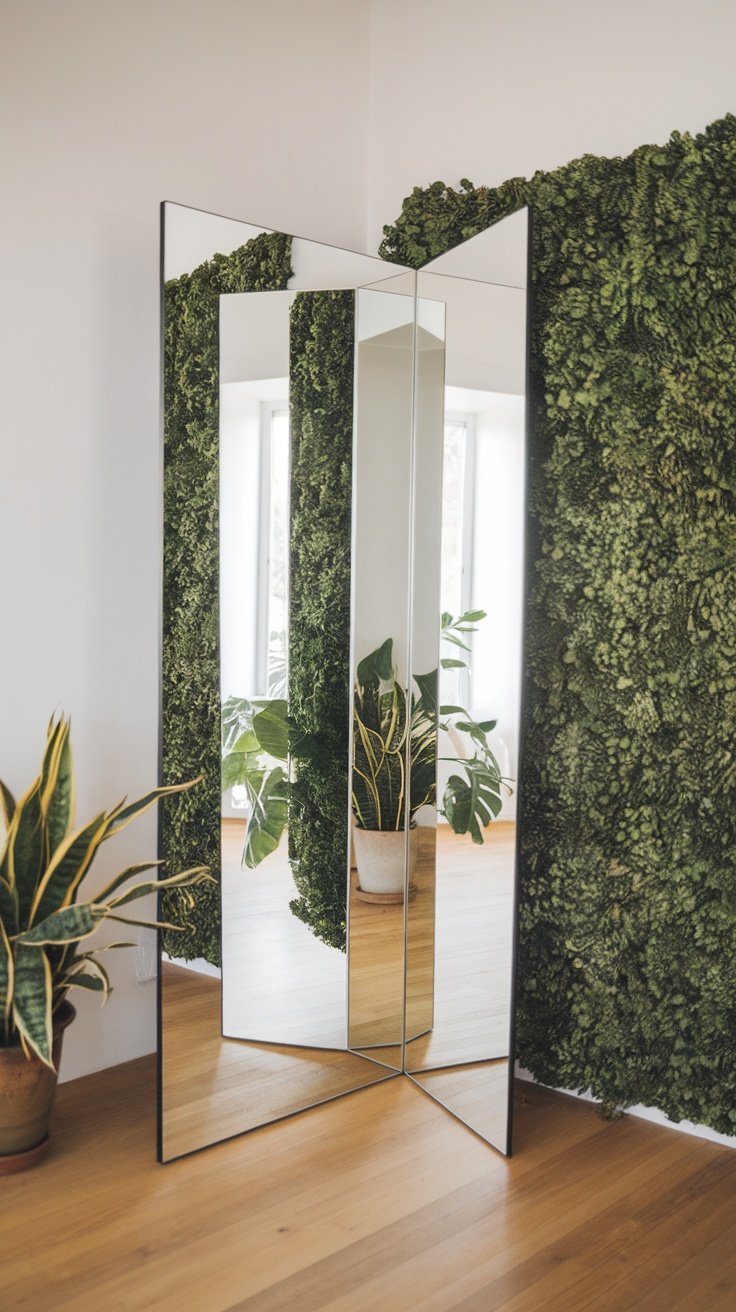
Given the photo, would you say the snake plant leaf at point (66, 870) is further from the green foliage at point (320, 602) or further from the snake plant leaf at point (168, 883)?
the green foliage at point (320, 602)

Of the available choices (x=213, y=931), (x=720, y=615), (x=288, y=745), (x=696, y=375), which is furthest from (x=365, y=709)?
(x=696, y=375)

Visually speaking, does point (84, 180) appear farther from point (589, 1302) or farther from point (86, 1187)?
point (589, 1302)

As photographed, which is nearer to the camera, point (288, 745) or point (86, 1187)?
point (86, 1187)

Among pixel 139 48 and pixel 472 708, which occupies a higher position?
pixel 139 48

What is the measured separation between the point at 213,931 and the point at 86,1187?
0.62 meters

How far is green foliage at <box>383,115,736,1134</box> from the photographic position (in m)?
2.51

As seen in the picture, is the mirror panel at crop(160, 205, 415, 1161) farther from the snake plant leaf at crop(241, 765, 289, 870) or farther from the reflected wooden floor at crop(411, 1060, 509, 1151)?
the reflected wooden floor at crop(411, 1060, 509, 1151)

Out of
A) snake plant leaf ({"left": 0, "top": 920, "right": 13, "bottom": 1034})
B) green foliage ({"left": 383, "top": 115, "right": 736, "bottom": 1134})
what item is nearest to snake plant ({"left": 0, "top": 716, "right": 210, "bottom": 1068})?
snake plant leaf ({"left": 0, "top": 920, "right": 13, "bottom": 1034})

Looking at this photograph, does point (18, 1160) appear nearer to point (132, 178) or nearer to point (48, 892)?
point (48, 892)

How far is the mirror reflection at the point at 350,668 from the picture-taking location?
8.49 ft

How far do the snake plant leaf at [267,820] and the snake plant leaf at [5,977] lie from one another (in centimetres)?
65

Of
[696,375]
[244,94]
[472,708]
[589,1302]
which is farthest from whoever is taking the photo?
[244,94]

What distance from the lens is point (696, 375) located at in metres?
2.51

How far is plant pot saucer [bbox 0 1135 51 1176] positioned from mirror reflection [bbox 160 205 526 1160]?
288mm
